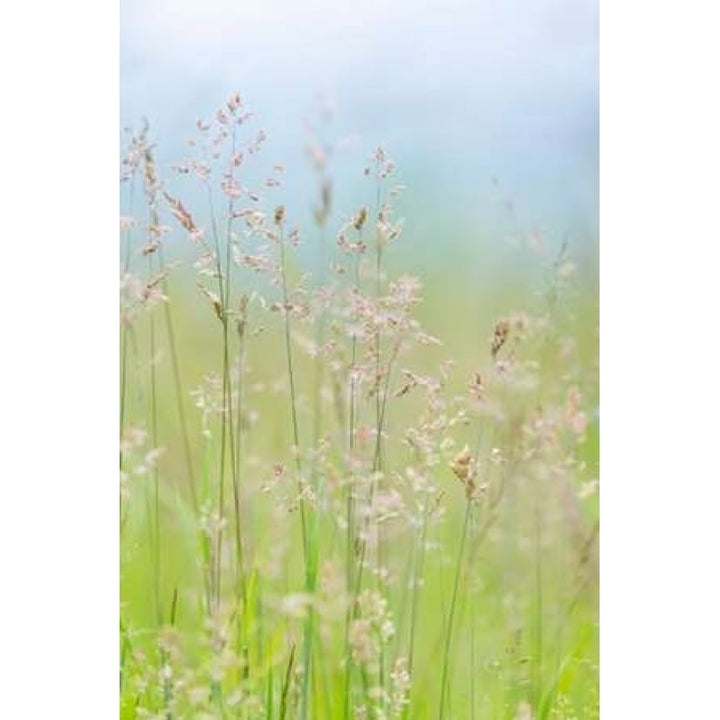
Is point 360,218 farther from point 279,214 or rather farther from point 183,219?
point 183,219

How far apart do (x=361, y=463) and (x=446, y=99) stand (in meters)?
0.59

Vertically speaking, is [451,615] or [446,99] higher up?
[446,99]

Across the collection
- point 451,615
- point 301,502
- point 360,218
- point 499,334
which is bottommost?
point 451,615

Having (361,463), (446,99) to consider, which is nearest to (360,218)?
(446,99)

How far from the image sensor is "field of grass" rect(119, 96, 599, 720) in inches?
Result: 85.4

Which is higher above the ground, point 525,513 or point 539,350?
point 539,350

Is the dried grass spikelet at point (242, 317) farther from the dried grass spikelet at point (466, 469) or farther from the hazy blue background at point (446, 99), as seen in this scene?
the dried grass spikelet at point (466, 469)

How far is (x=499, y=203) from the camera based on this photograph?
2184 mm

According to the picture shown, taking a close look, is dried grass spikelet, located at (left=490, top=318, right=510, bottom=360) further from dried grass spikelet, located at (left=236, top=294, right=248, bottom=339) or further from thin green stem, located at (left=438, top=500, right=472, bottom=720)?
dried grass spikelet, located at (left=236, top=294, right=248, bottom=339)

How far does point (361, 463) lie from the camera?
2170mm
